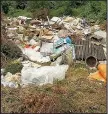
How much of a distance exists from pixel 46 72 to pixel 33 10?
9.05 m

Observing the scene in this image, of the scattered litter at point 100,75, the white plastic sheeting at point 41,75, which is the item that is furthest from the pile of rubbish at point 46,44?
the scattered litter at point 100,75

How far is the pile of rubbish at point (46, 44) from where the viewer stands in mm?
7720

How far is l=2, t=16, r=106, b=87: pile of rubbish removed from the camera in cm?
772

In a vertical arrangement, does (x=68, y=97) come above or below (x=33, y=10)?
below

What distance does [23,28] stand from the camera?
12375 millimetres

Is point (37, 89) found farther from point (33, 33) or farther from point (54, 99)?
point (33, 33)

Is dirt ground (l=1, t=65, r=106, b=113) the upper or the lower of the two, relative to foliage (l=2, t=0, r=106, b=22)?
lower

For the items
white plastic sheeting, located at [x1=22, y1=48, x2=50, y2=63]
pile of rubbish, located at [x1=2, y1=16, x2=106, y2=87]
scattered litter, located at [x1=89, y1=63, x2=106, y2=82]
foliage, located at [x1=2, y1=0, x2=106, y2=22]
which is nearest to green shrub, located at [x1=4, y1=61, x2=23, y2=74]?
pile of rubbish, located at [x1=2, y1=16, x2=106, y2=87]

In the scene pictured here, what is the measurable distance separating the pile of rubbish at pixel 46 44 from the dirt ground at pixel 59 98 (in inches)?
17.9

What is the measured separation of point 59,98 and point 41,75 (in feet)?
4.11

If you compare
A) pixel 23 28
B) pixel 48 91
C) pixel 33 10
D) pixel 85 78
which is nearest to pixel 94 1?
pixel 33 10

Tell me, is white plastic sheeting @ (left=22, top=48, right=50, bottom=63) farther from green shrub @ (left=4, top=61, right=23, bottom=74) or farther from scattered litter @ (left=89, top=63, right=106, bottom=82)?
scattered litter @ (left=89, top=63, right=106, bottom=82)

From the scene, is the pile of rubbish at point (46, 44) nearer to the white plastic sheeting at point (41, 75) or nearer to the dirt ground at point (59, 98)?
the white plastic sheeting at point (41, 75)

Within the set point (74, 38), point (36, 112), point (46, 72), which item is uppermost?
point (74, 38)
